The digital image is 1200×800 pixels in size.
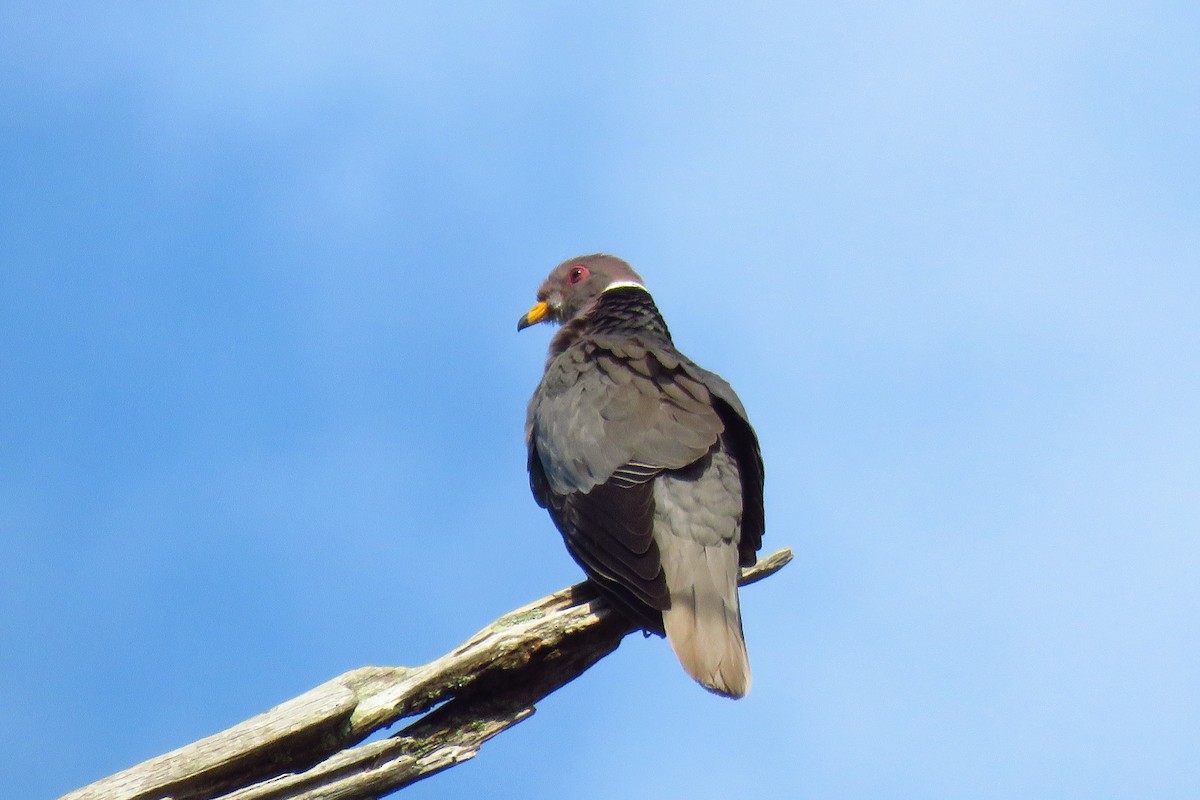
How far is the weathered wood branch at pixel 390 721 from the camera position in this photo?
146 inches

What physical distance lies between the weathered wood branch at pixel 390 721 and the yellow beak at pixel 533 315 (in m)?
2.61

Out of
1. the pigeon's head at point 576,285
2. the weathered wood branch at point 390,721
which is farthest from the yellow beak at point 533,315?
the weathered wood branch at point 390,721

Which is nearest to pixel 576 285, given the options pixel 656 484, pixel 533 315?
pixel 533 315

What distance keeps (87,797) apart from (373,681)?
3.02 ft

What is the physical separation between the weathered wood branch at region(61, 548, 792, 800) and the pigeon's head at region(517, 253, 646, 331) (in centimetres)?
248

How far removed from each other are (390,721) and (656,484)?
1.33 metres

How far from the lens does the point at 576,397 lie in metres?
5.12

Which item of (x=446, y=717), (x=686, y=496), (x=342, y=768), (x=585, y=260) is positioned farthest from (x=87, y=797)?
(x=585, y=260)

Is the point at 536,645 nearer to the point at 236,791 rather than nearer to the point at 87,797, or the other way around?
the point at 236,791

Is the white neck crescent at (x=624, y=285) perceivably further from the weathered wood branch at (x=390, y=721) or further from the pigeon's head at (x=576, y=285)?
the weathered wood branch at (x=390, y=721)

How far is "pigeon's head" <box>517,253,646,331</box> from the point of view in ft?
21.8

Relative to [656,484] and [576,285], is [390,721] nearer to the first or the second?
[656,484]

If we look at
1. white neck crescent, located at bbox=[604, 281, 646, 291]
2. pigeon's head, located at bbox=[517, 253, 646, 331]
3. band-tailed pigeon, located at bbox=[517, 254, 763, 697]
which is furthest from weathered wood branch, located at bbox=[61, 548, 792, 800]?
pigeon's head, located at bbox=[517, 253, 646, 331]

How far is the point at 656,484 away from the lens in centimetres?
466
